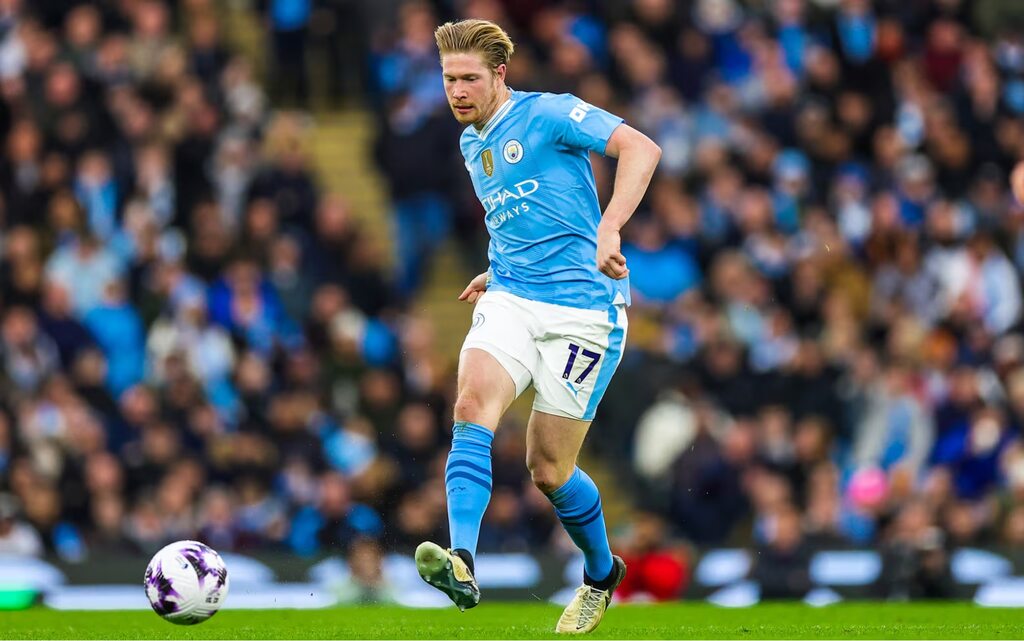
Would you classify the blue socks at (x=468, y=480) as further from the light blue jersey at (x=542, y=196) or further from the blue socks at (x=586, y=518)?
the light blue jersey at (x=542, y=196)

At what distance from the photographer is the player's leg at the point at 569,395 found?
912 centimetres

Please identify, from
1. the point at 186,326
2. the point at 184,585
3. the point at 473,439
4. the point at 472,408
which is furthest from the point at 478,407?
the point at 186,326

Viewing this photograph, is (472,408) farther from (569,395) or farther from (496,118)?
(496,118)

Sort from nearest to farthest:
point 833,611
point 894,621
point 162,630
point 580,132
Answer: point 580,132 → point 162,630 → point 894,621 → point 833,611

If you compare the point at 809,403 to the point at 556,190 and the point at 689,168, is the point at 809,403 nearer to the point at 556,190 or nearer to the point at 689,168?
the point at 689,168

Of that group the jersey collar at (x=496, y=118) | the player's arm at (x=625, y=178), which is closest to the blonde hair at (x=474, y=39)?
the jersey collar at (x=496, y=118)

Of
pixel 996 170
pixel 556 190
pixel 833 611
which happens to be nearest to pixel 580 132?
pixel 556 190

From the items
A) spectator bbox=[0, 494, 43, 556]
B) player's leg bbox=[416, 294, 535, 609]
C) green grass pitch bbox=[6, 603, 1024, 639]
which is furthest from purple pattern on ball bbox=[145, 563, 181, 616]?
spectator bbox=[0, 494, 43, 556]

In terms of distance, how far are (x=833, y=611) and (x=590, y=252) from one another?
4111 millimetres

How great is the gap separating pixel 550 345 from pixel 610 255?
2.96 feet

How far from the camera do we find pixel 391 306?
1775 centimetres

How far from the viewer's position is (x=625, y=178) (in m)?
8.77

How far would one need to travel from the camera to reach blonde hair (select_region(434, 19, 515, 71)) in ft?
29.5

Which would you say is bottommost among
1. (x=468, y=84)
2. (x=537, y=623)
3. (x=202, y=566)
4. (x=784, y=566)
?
(x=784, y=566)
